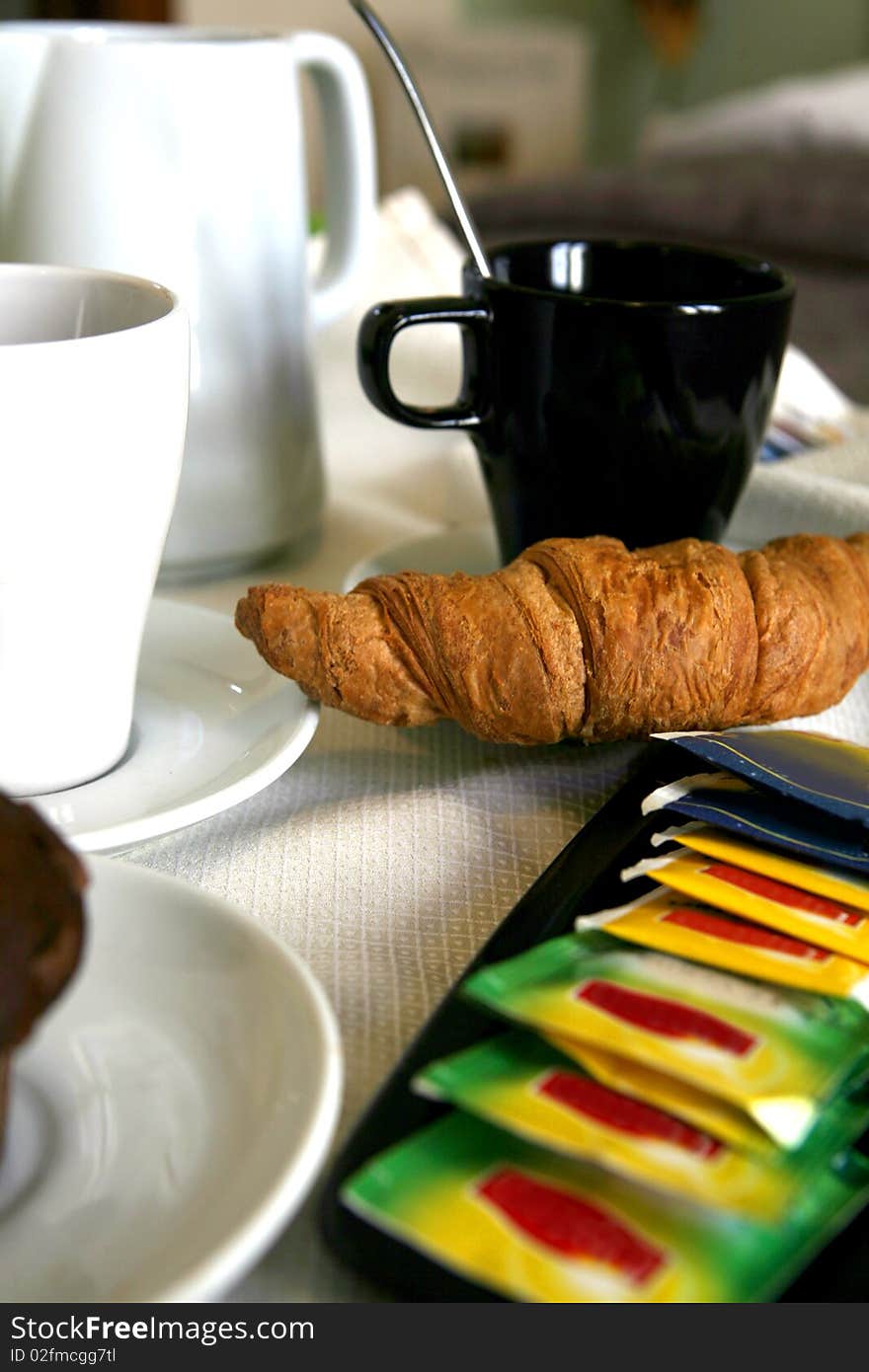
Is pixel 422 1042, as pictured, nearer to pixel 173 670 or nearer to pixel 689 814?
pixel 689 814

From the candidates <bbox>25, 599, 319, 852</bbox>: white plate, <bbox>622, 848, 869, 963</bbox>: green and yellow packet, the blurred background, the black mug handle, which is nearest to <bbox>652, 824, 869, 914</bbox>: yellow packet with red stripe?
<bbox>622, 848, 869, 963</bbox>: green and yellow packet

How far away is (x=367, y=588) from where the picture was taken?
1.41 ft

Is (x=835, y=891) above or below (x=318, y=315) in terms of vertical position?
below

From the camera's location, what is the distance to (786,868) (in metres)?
0.34

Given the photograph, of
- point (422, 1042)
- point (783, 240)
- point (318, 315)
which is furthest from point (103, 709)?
point (783, 240)

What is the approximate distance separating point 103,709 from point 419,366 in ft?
1.23

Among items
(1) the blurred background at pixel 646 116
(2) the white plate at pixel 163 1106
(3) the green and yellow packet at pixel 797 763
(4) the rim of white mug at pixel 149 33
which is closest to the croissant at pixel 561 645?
(3) the green and yellow packet at pixel 797 763

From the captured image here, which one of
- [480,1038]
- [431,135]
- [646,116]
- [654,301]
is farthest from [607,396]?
[646,116]

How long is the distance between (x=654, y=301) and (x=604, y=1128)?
354mm

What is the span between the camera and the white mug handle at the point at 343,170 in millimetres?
625

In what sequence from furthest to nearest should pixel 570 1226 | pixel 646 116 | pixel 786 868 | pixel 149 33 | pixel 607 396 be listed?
pixel 646 116, pixel 149 33, pixel 607 396, pixel 786 868, pixel 570 1226

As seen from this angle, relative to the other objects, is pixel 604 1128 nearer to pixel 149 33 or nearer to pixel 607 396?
pixel 607 396

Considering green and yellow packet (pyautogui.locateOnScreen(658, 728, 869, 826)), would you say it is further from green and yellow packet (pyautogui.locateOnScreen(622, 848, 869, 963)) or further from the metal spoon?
the metal spoon

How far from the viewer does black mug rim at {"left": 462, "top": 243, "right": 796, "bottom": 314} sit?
0.47 metres
